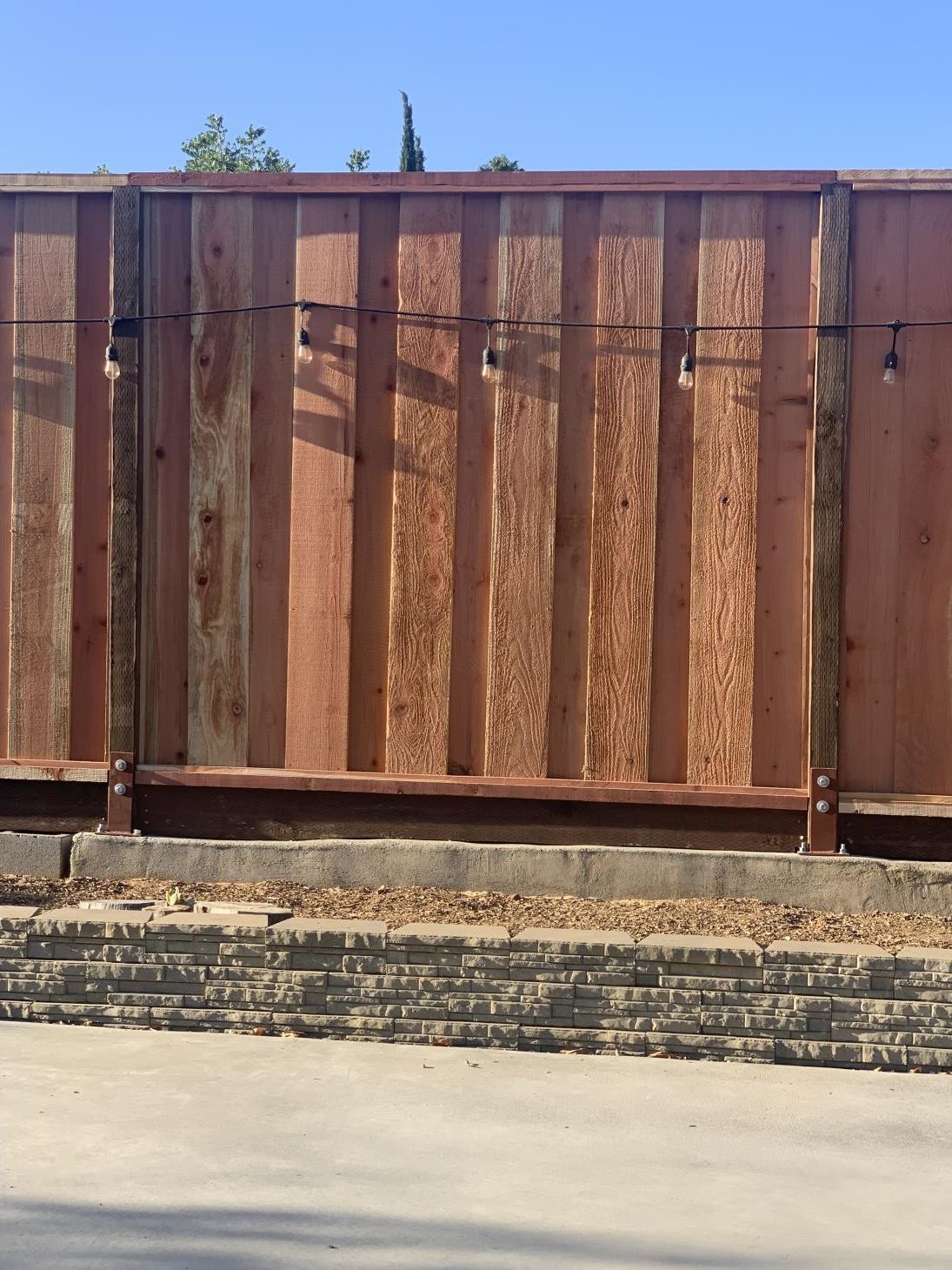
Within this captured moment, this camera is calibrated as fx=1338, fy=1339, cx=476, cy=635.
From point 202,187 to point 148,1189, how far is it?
4.73 meters

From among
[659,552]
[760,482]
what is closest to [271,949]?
[659,552]

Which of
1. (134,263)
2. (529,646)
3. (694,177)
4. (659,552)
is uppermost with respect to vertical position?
(694,177)

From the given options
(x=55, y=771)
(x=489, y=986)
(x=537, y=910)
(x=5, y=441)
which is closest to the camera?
(x=489, y=986)

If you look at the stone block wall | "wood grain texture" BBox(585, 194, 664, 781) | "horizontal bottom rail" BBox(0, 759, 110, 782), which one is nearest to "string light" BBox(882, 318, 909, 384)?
"wood grain texture" BBox(585, 194, 664, 781)

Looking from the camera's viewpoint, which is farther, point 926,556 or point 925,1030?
point 926,556

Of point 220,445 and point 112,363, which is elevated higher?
point 112,363

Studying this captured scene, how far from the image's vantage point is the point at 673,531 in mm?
6324

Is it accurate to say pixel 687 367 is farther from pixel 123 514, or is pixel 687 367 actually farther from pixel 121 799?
pixel 121 799

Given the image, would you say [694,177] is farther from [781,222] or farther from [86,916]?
[86,916]

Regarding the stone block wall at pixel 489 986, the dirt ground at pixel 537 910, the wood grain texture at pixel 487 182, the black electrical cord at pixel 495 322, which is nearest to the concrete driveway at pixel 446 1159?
the stone block wall at pixel 489 986

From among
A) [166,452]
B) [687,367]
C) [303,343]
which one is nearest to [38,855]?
[166,452]

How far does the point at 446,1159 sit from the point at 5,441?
442 centimetres

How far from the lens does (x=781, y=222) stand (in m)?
6.22

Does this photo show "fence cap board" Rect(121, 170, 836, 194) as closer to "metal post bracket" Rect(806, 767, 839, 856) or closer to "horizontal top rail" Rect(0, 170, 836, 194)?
"horizontal top rail" Rect(0, 170, 836, 194)
